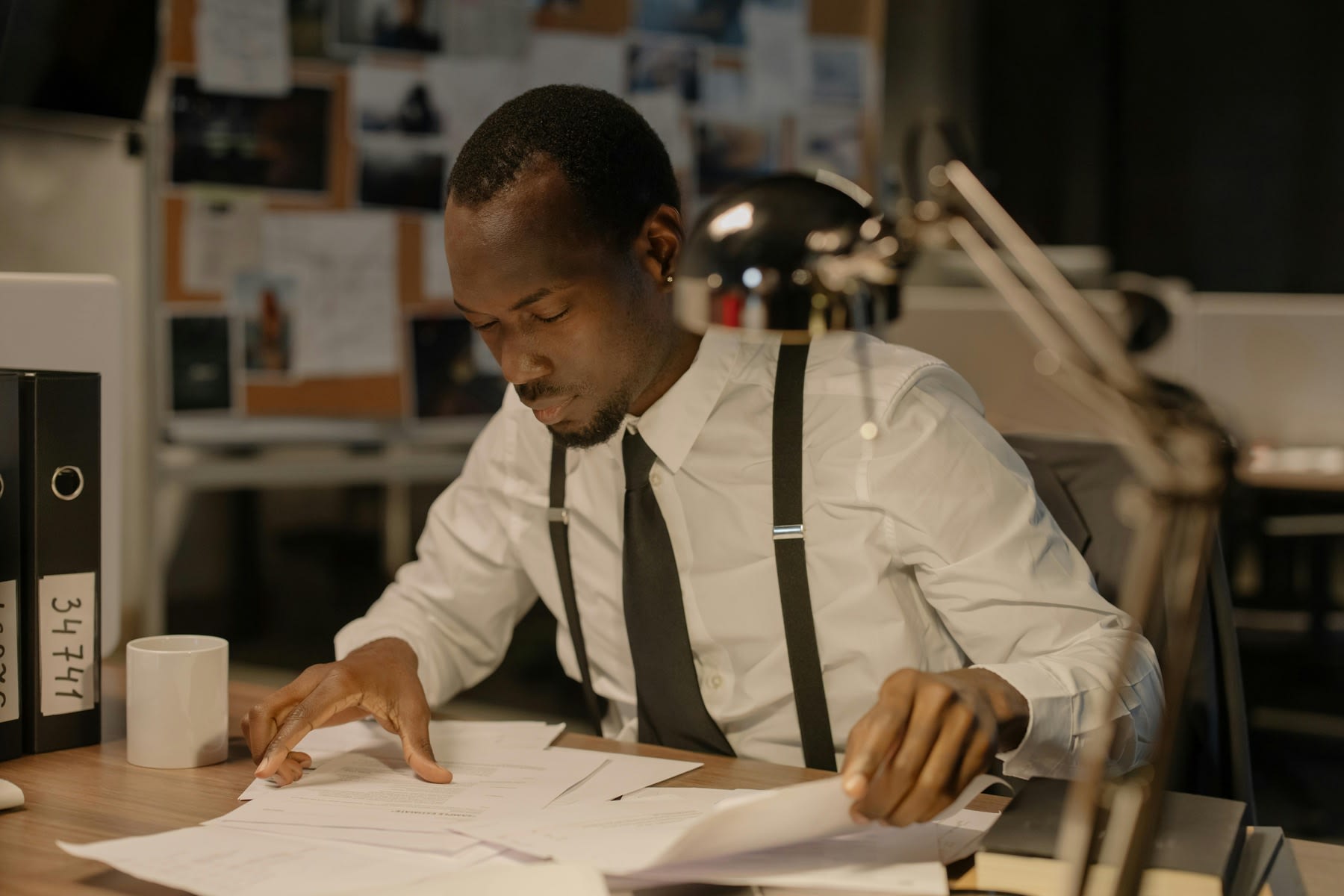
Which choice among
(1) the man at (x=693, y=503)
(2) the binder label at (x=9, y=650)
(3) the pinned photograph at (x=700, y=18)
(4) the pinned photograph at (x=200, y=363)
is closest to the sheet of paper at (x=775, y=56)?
(3) the pinned photograph at (x=700, y=18)

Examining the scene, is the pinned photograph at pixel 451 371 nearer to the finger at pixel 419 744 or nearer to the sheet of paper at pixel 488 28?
the sheet of paper at pixel 488 28

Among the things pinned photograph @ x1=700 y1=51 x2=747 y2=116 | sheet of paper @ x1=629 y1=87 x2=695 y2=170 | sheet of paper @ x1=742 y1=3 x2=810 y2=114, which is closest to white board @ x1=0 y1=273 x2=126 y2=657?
sheet of paper @ x1=629 y1=87 x2=695 y2=170

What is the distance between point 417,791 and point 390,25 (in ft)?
6.80

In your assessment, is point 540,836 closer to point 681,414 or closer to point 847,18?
point 681,414

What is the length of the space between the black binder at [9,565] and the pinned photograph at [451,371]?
5.63 feet

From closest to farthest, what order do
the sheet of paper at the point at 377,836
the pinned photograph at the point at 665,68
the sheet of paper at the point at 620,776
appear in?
the sheet of paper at the point at 377,836, the sheet of paper at the point at 620,776, the pinned photograph at the point at 665,68

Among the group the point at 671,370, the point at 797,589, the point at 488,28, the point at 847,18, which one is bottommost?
the point at 797,589

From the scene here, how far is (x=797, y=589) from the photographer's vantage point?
1201 mm

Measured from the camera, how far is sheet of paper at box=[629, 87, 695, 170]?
295cm

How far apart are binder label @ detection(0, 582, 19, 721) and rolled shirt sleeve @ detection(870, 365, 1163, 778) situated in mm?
753

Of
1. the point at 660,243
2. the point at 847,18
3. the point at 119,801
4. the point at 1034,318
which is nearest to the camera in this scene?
the point at 1034,318

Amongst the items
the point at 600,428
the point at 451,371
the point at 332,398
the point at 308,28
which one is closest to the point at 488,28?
the point at 308,28

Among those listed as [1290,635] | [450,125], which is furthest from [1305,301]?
[450,125]

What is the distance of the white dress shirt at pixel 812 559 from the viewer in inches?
44.4
